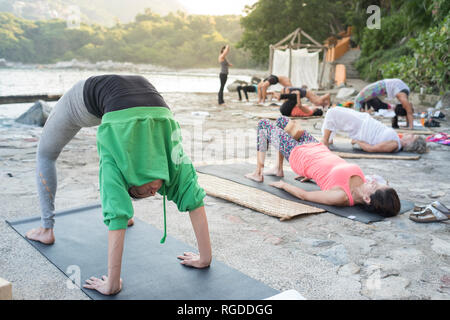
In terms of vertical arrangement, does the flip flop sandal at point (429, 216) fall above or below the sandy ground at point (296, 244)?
above

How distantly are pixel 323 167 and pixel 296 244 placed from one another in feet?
3.39

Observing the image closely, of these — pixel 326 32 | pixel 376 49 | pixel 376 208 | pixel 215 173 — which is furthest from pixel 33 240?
pixel 326 32

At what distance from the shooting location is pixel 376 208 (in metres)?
2.99

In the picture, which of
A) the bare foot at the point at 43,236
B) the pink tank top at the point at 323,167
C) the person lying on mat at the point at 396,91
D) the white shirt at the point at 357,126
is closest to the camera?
the bare foot at the point at 43,236

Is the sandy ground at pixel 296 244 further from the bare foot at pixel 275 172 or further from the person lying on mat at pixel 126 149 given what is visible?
the bare foot at pixel 275 172

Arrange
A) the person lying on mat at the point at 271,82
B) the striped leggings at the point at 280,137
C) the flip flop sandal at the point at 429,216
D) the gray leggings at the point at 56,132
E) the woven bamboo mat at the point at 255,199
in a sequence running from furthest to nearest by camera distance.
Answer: the person lying on mat at the point at 271,82 < the striped leggings at the point at 280,137 < the woven bamboo mat at the point at 255,199 < the flip flop sandal at the point at 429,216 < the gray leggings at the point at 56,132

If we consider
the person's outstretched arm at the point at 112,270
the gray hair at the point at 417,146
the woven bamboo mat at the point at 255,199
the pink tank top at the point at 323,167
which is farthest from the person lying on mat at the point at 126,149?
the gray hair at the point at 417,146

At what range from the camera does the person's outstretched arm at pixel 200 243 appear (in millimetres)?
Answer: 1896

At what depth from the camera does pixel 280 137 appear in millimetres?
3639

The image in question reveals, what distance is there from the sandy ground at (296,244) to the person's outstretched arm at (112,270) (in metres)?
0.08

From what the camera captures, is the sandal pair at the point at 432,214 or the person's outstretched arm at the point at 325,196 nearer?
the sandal pair at the point at 432,214

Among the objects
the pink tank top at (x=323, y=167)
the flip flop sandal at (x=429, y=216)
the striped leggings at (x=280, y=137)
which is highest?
the striped leggings at (x=280, y=137)
